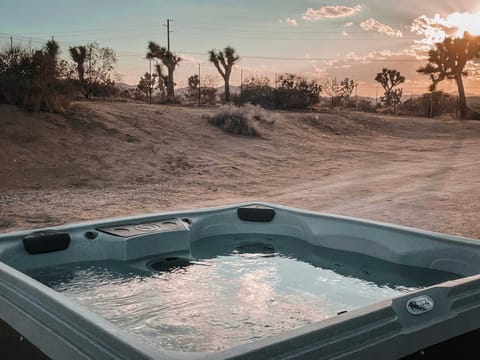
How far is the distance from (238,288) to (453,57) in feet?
93.8

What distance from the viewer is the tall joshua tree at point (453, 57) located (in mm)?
29391

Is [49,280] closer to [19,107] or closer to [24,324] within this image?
[24,324]

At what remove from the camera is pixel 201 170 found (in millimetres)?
10875

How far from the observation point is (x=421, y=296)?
2719 mm

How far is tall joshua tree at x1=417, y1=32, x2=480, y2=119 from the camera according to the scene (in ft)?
96.4

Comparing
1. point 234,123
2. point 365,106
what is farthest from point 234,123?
point 365,106

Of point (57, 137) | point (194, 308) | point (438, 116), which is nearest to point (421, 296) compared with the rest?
point (194, 308)

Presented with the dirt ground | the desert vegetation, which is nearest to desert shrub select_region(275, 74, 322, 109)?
the desert vegetation

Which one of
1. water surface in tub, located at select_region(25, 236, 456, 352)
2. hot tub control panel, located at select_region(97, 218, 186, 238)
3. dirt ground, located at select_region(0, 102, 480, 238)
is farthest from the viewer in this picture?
dirt ground, located at select_region(0, 102, 480, 238)

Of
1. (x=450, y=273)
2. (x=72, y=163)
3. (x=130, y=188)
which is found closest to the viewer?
(x=450, y=273)

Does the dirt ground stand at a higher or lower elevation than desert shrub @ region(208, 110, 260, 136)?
lower

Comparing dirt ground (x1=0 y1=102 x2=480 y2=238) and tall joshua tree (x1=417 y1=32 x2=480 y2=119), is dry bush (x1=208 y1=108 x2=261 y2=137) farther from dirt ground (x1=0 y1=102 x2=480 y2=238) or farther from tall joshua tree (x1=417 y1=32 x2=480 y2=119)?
tall joshua tree (x1=417 y1=32 x2=480 y2=119)

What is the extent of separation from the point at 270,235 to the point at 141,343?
11.5 ft

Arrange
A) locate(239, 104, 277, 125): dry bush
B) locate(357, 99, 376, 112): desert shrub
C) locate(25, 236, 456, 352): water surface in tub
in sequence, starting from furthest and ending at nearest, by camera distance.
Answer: locate(357, 99, 376, 112): desert shrub
locate(239, 104, 277, 125): dry bush
locate(25, 236, 456, 352): water surface in tub
